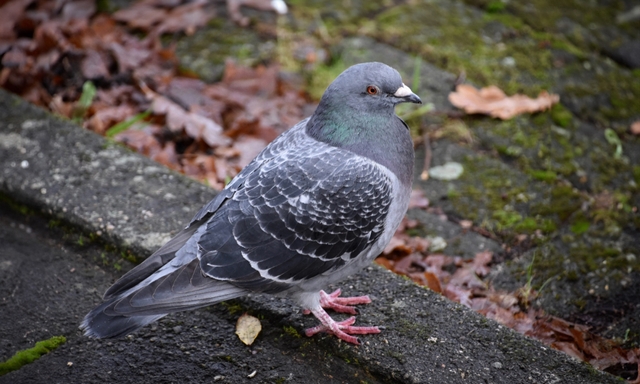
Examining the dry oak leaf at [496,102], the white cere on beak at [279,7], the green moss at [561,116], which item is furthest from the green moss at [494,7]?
the white cere on beak at [279,7]

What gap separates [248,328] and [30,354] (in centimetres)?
97

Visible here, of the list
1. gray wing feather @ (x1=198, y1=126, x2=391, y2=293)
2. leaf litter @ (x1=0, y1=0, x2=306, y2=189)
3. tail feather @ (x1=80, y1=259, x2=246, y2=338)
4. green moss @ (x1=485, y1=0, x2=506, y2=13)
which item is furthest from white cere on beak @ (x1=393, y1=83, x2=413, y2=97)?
green moss @ (x1=485, y1=0, x2=506, y2=13)

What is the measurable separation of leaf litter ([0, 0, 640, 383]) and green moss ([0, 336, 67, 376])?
1509 mm

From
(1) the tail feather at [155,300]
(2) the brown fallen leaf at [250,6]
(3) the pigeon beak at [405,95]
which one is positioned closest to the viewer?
(1) the tail feather at [155,300]

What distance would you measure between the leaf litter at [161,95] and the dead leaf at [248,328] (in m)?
1.00

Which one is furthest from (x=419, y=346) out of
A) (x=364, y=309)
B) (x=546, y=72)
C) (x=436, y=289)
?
(x=546, y=72)

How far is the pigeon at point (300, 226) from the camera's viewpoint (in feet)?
8.79

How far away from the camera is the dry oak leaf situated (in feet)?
15.1

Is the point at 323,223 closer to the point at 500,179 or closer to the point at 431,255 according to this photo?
the point at 431,255

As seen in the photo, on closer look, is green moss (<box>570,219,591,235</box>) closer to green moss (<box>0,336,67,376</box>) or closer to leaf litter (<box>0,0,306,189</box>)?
leaf litter (<box>0,0,306,189</box>)

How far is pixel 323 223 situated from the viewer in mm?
2771

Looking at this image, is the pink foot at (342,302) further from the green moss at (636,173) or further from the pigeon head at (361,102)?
the green moss at (636,173)

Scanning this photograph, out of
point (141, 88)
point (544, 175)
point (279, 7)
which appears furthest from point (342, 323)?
point (279, 7)

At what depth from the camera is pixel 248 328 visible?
2.97 metres
